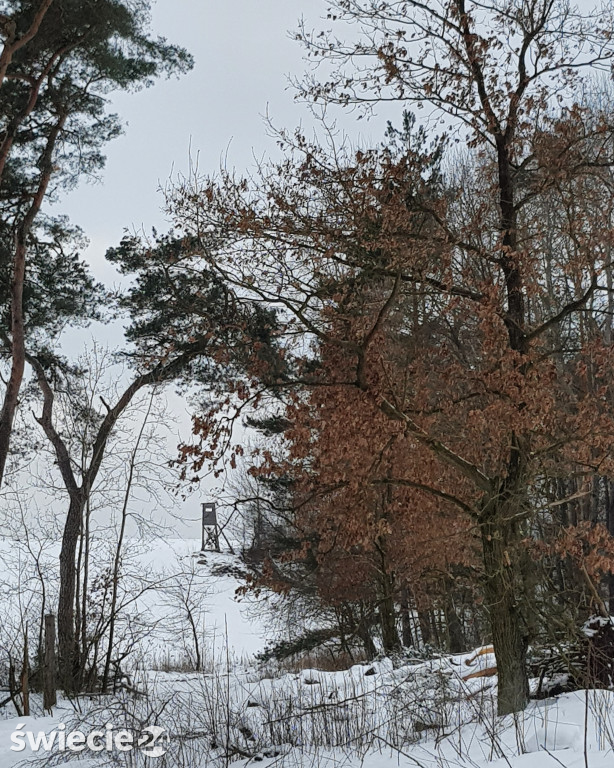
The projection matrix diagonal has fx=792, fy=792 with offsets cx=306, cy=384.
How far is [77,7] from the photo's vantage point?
40.3ft

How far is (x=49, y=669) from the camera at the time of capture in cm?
1095

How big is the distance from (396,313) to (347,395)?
5.48 m

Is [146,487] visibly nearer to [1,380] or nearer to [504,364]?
[1,380]

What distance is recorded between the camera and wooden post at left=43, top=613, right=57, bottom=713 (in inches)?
424

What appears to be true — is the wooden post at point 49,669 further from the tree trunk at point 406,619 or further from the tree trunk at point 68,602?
the tree trunk at point 406,619

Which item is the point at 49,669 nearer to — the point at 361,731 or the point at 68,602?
the point at 68,602

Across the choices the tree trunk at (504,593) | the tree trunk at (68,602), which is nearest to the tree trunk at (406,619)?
the tree trunk at (68,602)

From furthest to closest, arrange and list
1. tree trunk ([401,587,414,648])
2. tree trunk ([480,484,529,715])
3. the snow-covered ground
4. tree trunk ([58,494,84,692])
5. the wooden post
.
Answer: tree trunk ([401,587,414,648]) < tree trunk ([58,494,84,692]) < the wooden post < tree trunk ([480,484,529,715]) < the snow-covered ground

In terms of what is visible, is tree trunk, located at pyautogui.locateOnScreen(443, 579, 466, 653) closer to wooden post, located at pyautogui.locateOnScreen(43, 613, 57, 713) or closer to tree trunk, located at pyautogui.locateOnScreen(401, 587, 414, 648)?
tree trunk, located at pyautogui.locateOnScreen(401, 587, 414, 648)

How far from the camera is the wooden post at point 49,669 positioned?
10781mm

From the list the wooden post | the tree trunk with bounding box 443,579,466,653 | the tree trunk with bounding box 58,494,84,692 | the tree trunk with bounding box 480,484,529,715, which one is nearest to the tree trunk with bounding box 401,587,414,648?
the tree trunk with bounding box 443,579,466,653

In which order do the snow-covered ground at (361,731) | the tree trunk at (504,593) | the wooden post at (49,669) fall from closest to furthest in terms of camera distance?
the snow-covered ground at (361,731) → the tree trunk at (504,593) → the wooden post at (49,669)

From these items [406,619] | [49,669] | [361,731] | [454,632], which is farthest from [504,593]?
[406,619]

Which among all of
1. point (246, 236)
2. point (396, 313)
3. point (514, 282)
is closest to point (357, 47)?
point (246, 236)
